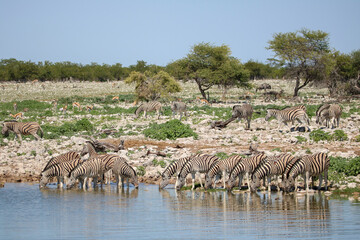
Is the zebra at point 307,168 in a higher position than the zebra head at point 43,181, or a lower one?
higher

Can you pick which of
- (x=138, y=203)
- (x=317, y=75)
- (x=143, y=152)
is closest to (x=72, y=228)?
(x=138, y=203)

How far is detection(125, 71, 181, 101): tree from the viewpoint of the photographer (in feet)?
139

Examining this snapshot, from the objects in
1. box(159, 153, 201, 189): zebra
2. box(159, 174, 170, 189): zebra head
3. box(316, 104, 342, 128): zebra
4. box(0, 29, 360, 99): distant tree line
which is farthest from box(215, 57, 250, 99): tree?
box(159, 174, 170, 189): zebra head

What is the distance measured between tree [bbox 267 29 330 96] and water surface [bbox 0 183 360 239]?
3627 cm

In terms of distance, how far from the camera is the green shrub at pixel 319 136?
21125 millimetres

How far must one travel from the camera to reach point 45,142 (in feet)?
75.9

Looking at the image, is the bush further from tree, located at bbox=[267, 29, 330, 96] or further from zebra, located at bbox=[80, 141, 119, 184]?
tree, located at bbox=[267, 29, 330, 96]

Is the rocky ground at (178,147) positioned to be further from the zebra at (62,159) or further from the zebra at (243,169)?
the zebra at (243,169)

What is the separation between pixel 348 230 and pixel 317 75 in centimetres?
4134

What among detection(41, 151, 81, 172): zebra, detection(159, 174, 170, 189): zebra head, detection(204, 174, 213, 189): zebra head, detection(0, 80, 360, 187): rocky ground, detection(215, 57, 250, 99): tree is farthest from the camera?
detection(215, 57, 250, 99): tree

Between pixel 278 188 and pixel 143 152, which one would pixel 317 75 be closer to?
pixel 143 152

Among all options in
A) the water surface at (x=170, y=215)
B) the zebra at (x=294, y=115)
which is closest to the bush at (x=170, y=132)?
the zebra at (x=294, y=115)

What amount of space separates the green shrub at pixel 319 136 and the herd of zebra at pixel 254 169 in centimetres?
646

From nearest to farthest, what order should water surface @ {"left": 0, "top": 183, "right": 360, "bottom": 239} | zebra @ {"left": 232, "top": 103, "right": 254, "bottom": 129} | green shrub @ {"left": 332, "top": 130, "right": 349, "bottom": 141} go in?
water surface @ {"left": 0, "top": 183, "right": 360, "bottom": 239}
green shrub @ {"left": 332, "top": 130, "right": 349, "bottom": 141}
zebra @ {"left": 232, "top": 103, "right": 254, "bottom": 129}
